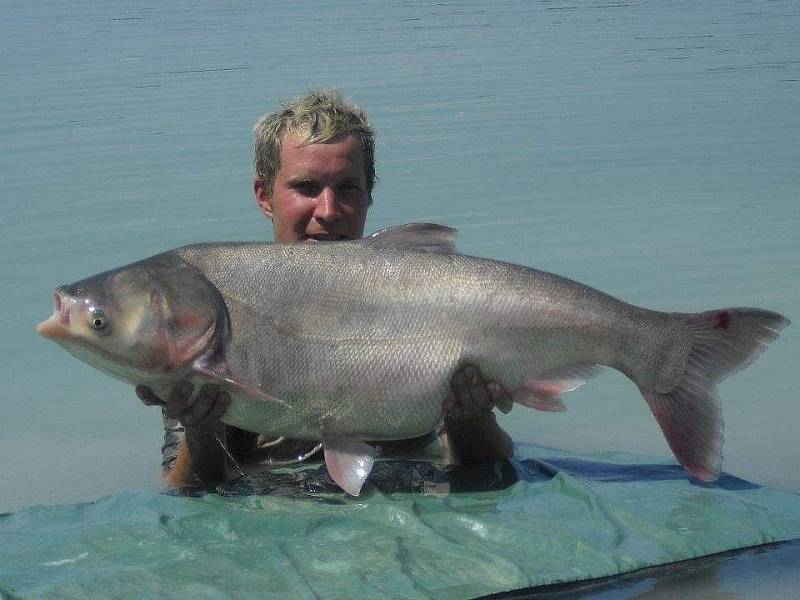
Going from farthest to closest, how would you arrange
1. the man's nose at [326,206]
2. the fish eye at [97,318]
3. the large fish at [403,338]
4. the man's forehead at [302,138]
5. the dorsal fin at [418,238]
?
the man's forehead at [302,138] → the man's nose at [326,206] → the dorsal fin at [418,238] → the large fish at [403,338] → the fish eye at [97,318]

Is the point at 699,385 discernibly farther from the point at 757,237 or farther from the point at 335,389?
the point at 757,237

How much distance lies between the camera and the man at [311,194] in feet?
15.2

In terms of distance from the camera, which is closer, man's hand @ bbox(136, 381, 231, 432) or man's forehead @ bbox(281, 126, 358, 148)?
man's hand @ bbox(136, 381, 231, 432)

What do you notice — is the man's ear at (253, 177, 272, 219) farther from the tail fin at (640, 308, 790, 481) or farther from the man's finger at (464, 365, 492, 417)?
the tail fin at (640, 308, 790, 481)

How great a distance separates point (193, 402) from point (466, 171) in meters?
7.53

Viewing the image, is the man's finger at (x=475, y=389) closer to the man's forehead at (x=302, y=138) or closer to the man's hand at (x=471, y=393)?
the man's hand at (x=471, y=393)

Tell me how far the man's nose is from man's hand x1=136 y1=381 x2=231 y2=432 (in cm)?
115

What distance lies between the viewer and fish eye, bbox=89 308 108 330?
Result: 3656 mm

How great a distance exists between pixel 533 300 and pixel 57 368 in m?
3.73

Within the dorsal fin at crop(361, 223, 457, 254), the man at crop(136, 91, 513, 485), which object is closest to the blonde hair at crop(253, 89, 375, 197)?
the man at crop(136, 91, 513, 485)

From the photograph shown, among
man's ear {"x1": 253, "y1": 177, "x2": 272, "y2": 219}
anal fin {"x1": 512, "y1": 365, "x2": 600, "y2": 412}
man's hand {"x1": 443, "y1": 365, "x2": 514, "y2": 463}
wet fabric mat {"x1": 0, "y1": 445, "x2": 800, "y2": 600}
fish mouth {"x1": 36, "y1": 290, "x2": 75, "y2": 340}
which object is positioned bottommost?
wet fabric mat {"x1": 0, "y1": 445, "x2": 800, "y2": 600}

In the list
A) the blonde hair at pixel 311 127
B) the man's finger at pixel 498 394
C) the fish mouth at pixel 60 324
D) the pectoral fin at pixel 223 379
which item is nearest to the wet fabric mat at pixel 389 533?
the man's finger at pixel 498 394

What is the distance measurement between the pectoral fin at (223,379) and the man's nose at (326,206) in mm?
1207

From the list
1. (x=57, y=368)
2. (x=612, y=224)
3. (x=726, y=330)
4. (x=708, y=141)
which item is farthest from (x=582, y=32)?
(x=726, y=330)
